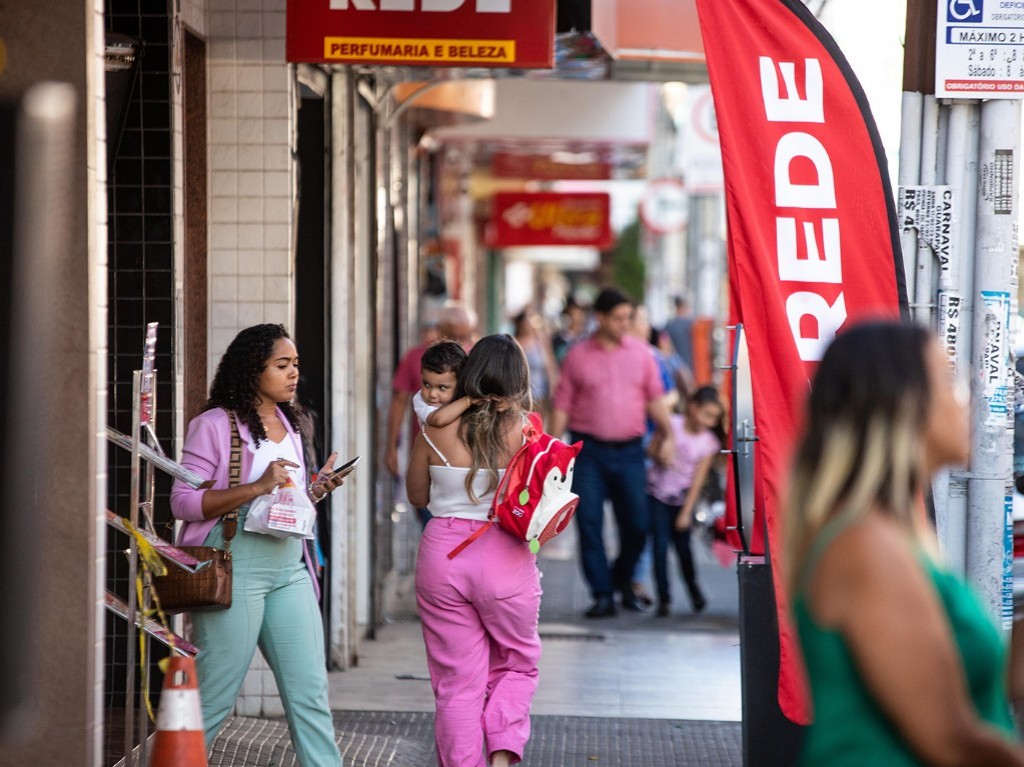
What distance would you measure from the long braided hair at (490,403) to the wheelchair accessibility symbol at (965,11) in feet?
6.08

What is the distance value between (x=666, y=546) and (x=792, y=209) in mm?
5898

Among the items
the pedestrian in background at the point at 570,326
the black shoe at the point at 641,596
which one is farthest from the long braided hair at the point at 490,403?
the pedestrian in background at the point at 570,326

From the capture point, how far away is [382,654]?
8539 millimetres

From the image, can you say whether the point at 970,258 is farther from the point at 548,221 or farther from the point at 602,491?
the point at 548,221

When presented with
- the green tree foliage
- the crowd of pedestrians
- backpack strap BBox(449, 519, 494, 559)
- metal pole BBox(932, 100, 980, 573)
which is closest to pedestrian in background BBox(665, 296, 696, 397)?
the crowd of pedestrians

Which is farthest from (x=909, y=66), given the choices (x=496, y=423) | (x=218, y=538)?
(x=218, y=538)

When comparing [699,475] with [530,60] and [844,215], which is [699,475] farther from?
[844,215]

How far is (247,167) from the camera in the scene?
6.63 meters

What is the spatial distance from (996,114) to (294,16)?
3.18 metres

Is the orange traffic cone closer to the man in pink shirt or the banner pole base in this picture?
the banner pole base

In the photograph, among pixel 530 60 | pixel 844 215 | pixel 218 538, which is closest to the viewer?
pixel 844 215

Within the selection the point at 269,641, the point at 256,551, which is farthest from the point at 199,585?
the point at 269,641

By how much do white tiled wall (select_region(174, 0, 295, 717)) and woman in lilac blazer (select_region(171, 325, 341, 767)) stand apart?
1.42 meters

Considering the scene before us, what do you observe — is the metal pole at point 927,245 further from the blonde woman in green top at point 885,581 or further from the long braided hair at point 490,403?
the blonde woman in green top at point 885,581
